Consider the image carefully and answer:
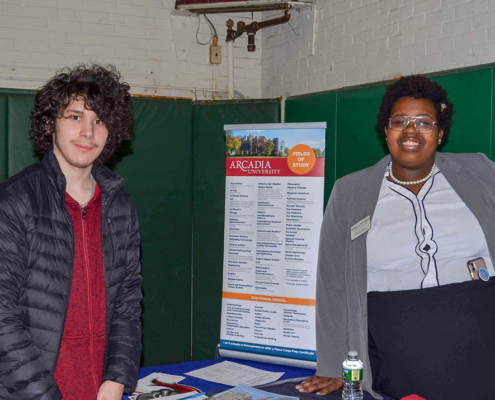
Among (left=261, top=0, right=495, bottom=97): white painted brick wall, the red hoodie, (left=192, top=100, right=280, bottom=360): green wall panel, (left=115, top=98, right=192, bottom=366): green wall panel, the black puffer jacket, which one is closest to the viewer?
the black puffer jacket

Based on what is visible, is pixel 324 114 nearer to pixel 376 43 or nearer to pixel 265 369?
pixel 376 43

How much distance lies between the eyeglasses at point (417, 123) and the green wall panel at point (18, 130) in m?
2.61

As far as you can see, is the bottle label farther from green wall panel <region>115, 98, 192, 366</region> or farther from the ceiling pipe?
the ceiling pipe

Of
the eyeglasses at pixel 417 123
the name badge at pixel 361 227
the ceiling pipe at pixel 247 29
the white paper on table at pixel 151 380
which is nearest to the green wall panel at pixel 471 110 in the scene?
the eyeglasses at pixel 417 123

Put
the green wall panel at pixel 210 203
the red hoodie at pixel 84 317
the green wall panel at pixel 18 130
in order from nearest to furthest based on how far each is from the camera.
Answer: the red hoodie at pixel 84 317, the green wall panel at pixel 18 130, the green wall panel at pixel 210 203

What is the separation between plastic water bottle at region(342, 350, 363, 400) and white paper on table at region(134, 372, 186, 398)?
2.36ft

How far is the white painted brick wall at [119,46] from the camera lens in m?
4.30

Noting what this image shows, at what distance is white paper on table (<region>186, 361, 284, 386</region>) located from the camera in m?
2.48

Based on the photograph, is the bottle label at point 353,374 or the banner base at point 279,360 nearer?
the bottle label at point 353,374

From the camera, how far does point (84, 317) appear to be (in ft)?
5.57

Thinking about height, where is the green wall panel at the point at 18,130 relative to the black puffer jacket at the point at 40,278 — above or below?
above

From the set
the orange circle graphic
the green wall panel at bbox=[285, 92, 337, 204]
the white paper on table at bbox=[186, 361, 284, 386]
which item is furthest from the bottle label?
the green wall panel at bbox=[285, 92, 337, 204]

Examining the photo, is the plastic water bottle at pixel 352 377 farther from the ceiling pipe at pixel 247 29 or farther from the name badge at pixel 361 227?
the ceiling pipe at pixel 247 29

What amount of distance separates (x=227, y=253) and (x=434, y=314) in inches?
59.7
